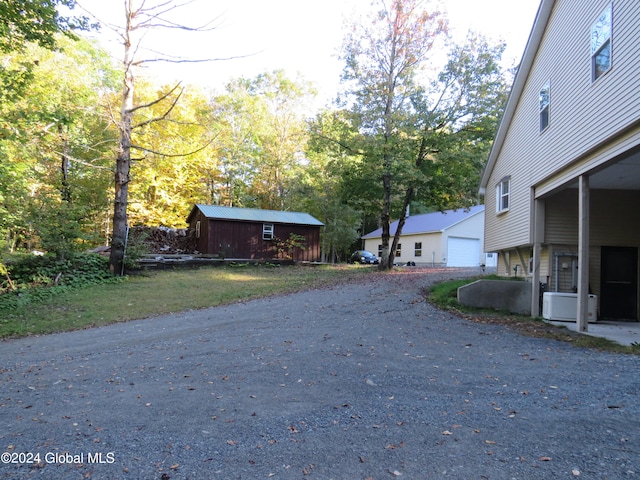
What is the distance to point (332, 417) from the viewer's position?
12.5ft

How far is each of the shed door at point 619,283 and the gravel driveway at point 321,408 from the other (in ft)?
15.3

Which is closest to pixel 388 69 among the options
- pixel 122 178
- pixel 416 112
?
pixel 416 112

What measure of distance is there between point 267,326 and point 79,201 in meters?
20.4

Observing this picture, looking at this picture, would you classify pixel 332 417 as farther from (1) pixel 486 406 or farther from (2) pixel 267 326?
(2) pixel 267 326

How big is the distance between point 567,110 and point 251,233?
19091mm

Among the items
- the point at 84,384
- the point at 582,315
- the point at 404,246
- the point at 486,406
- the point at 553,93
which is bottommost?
the point at 84,384

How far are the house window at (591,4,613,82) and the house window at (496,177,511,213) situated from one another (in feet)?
16.5

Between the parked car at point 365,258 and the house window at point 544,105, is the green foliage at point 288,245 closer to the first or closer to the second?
the parked car at point 365,258

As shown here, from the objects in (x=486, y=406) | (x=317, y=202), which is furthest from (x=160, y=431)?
(x=317, y=202)

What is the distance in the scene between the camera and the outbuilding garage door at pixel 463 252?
29188mm

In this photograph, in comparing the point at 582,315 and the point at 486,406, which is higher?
the point at 582,315

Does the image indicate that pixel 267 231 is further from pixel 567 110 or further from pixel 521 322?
pixel 567 110

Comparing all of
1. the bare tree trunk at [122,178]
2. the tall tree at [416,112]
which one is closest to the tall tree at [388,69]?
the tall tree at [416,112]

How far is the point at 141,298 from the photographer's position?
12.5 m
